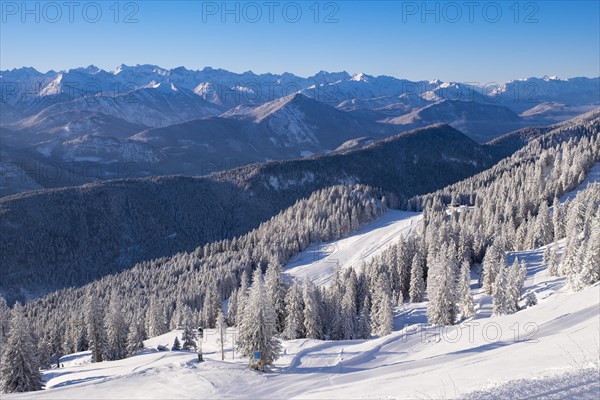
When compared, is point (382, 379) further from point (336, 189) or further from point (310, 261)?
point (336, 189)

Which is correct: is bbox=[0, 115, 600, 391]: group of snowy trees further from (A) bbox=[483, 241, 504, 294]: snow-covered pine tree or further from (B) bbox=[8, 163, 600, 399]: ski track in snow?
(B) bbox=[8, 163, 600, 399]: ski track in snow

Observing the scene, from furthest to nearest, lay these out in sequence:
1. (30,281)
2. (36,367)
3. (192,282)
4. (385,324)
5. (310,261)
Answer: (30,281), (310,261), (192,282), (385,324), (36,367)

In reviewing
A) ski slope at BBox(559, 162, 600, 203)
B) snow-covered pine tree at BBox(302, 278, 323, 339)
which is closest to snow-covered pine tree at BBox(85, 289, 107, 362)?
snow-covered pine tree at BBox(302, 278, 323, 339)

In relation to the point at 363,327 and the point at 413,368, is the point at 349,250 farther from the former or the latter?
the point at 413,368

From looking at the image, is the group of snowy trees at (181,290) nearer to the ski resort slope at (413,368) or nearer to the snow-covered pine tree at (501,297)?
the ski resort slope at (413,368)

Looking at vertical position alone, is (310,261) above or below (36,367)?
below

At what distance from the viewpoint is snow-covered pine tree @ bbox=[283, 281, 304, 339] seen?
61222 millimetres

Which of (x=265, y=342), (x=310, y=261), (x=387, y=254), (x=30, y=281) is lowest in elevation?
(x=30, y=281)

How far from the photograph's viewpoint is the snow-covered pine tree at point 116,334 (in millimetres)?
66000

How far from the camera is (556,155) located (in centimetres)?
17388

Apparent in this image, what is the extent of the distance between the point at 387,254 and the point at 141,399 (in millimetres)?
73824

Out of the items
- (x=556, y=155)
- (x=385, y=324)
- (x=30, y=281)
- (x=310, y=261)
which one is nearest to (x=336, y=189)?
(x=310, y=261)

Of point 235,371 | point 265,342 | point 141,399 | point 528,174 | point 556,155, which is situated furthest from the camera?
point 556,155

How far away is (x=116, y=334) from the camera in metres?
66.9
